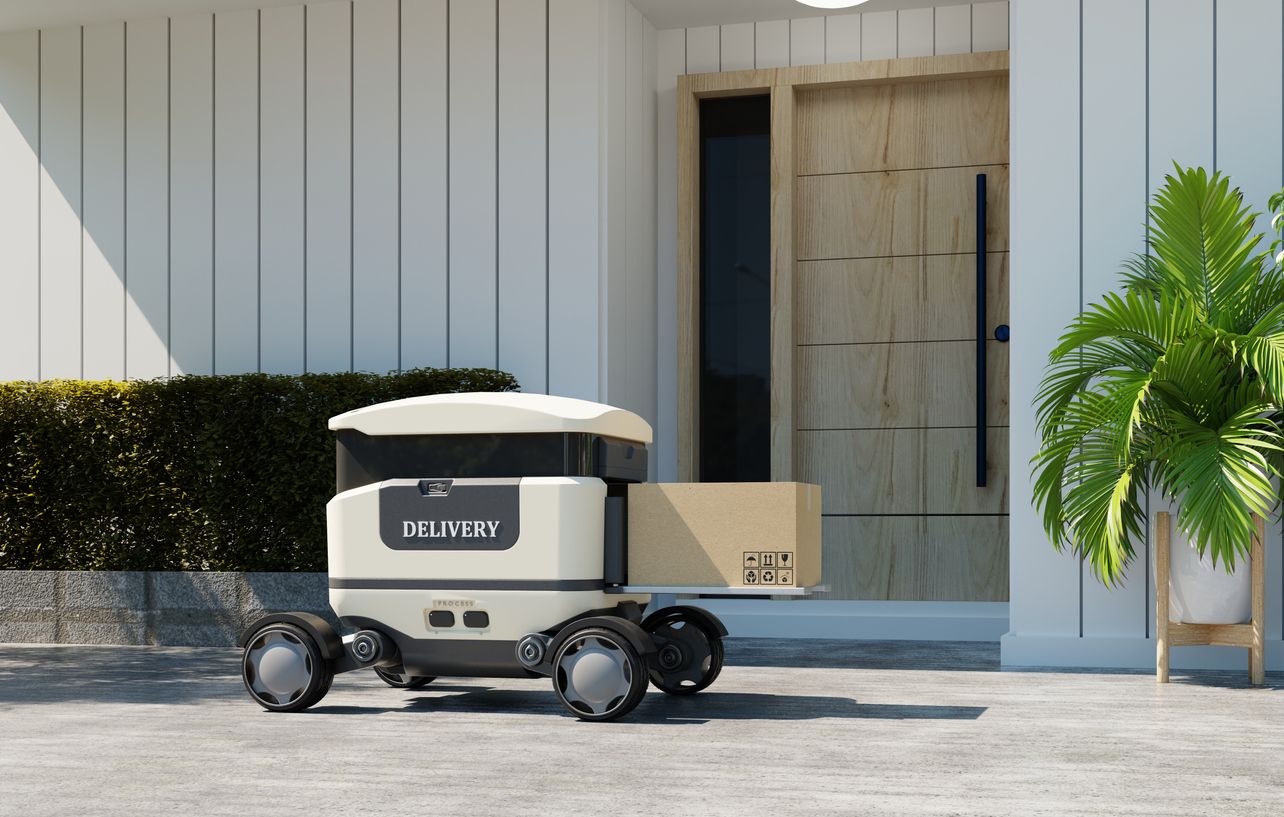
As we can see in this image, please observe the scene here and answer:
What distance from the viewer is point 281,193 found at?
20.7ft

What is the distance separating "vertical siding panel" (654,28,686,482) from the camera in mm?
6457

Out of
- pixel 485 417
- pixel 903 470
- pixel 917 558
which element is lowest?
pixel 917 558

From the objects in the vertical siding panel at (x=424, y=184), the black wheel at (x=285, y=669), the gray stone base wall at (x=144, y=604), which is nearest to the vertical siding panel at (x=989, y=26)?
the vertical siding panel at (x=424, y=184)

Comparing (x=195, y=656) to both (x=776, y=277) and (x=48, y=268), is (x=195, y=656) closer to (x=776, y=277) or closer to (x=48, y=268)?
(x=48, y=268)

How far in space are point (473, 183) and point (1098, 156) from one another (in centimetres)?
272

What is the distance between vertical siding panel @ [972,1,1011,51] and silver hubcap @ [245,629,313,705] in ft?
14.2

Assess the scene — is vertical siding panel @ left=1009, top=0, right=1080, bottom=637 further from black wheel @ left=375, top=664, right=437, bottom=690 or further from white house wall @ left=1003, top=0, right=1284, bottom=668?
black wheel @ left=375, top=664, right=437, bottom=690

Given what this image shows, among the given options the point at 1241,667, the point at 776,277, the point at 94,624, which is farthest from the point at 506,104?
the point at 1241,667

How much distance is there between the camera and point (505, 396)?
3465mm

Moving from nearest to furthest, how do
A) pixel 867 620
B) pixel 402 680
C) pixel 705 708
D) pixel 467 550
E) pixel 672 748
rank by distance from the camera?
pixel 672 748 → pixel 467 550 → pixel 705 708 → pixel 402 680 → pixel 867 620

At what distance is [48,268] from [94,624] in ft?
6.46

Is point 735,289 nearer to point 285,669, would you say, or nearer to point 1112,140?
point 1112,140

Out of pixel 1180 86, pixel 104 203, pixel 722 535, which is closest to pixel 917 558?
pixel 1180 86

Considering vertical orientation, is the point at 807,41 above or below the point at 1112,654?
above
